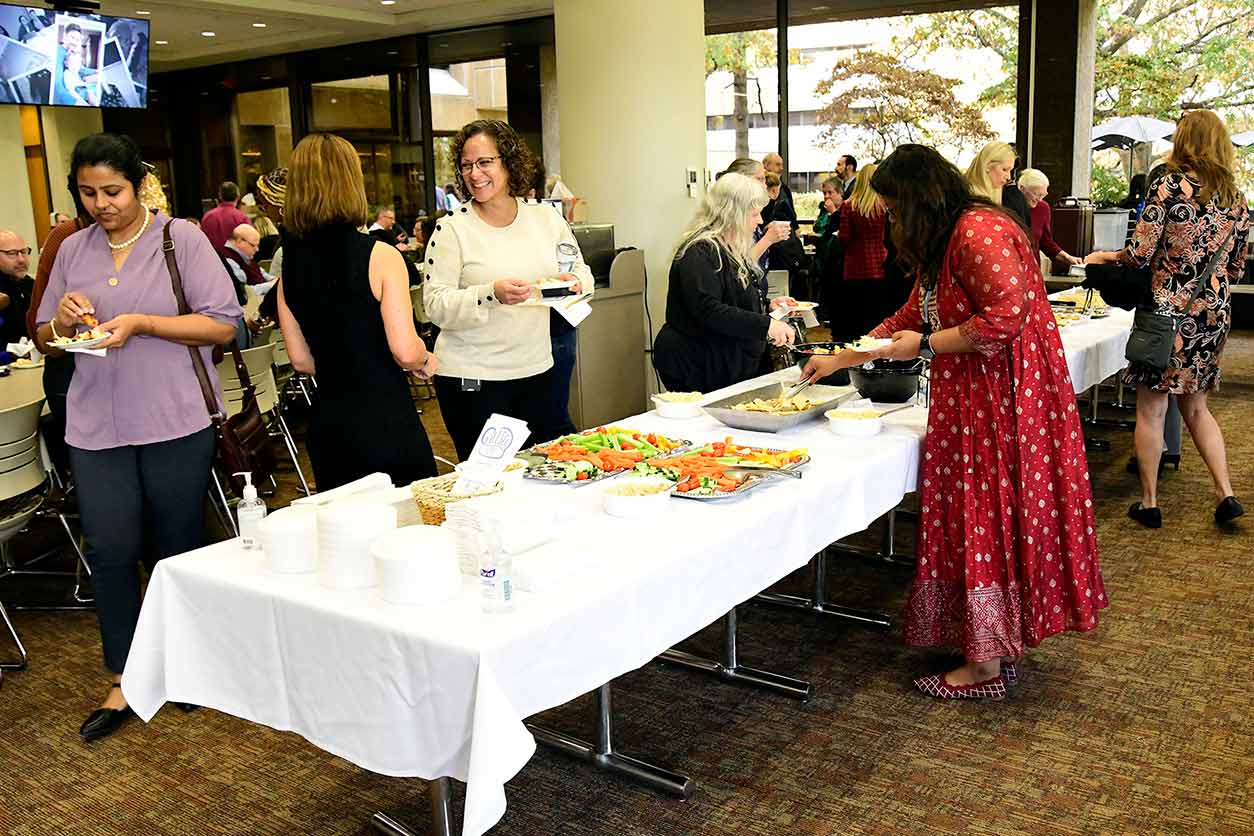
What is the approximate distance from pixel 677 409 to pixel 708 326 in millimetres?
781

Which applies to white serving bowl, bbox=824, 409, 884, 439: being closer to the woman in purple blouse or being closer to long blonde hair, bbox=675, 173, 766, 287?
long blonde hair, bbox=675, 173, 766, 287

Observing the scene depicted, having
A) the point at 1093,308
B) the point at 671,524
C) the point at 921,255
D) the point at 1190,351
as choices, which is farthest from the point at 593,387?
the point at 671,524

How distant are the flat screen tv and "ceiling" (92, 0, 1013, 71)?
1.54 m

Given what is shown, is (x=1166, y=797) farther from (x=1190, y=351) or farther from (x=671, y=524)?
(x=1190, y=351)

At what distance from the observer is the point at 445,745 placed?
70.1 inches

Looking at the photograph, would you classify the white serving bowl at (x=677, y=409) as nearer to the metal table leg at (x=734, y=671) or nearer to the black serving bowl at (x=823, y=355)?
the black serving bowl at (x=823, y=355)

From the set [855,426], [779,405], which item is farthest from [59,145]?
[855,426]

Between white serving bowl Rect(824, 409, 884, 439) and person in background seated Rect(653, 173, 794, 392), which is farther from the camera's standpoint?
person in background seated Rect(653, 173, 794, 392)

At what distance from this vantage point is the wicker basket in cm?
214

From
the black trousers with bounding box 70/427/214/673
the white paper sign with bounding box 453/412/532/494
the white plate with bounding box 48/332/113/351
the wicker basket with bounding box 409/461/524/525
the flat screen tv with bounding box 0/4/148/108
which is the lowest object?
the black trousers with bounding box 70/427/214/673

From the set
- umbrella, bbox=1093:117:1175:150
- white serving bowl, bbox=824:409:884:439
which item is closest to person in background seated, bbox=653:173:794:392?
white serving bowl, bbox=824:409:884:439

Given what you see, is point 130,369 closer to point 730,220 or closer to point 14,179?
point 730,220

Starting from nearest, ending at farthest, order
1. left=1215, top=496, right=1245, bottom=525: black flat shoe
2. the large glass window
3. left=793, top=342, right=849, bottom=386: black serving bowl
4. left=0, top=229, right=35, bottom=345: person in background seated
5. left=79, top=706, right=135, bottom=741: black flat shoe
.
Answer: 1. left=79, top=706, right=135, bottom=741: black flat shoe
2. left=793, top=342, right=849, bottom=386: black serving bowl
3. left=1215, top=496, right=1245, bottom=525: black flat shoe
4. left=0, top=229, right=35, bottom=345: person in background seated
5. the large glass window

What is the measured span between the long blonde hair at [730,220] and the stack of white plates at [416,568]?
90.9 inches
